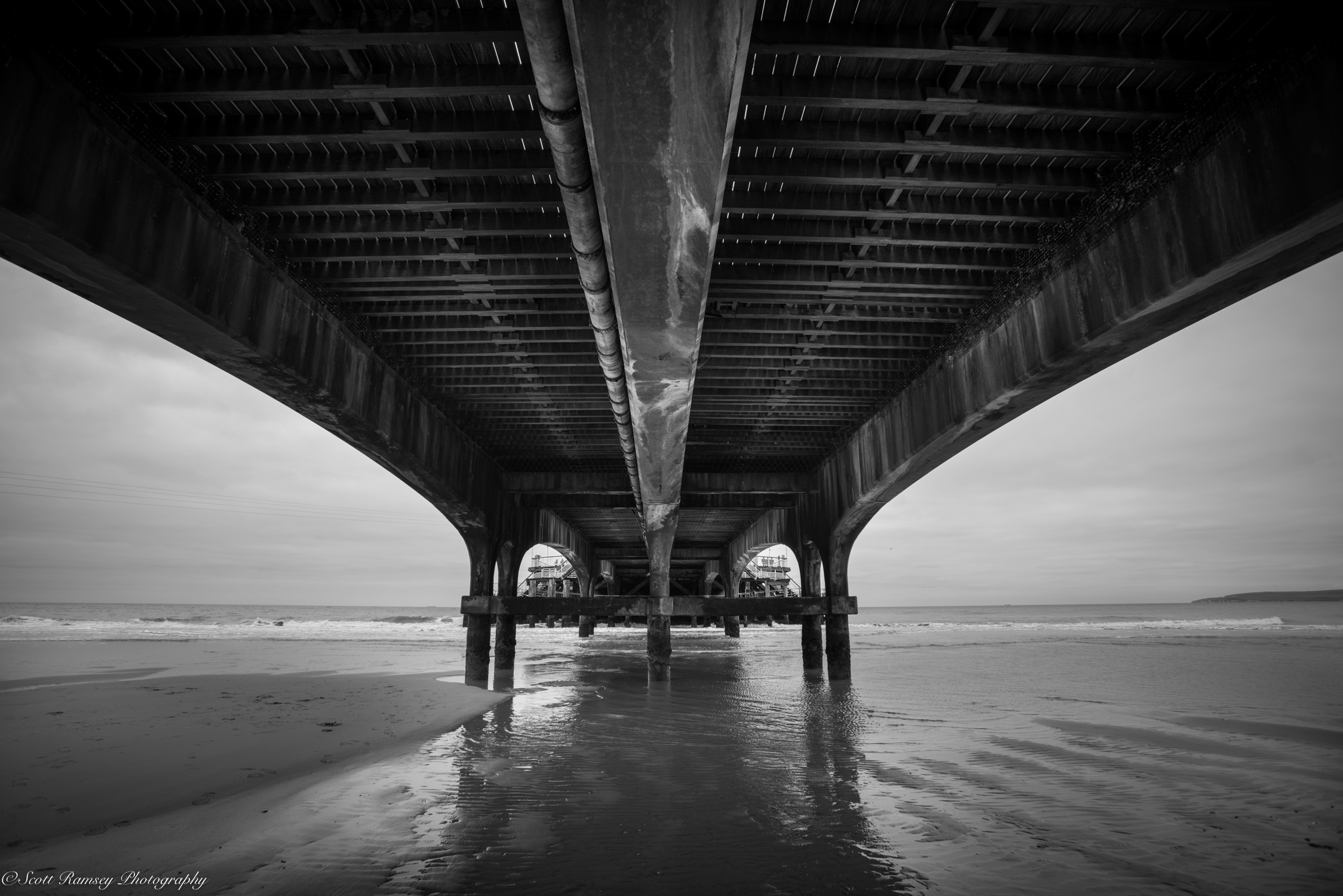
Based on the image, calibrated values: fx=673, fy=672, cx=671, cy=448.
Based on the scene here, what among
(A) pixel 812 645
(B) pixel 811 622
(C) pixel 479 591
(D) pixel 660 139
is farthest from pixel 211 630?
(D) pixel 660 139

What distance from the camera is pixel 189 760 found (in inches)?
298

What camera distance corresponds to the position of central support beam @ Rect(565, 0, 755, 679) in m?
2.69

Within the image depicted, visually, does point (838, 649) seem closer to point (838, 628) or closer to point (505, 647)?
point (838, 628)

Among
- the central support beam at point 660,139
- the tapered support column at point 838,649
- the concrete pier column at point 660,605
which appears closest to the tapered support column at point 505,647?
the concrete pier column at point 660,605

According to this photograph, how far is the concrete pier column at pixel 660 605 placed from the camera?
15898mm

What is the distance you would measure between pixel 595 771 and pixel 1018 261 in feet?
23.8

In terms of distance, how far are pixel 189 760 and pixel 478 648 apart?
8.58 m

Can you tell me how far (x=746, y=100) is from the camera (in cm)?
516

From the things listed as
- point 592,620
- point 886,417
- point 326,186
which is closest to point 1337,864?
point 886,417

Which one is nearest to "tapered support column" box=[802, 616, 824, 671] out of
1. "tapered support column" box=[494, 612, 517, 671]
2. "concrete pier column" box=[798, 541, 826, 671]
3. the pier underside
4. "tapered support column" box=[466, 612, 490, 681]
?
"concrete pier column" box=[798, 541, 826, 671]

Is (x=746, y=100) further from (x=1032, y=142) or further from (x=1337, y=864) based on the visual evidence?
(x=1337, y=864)

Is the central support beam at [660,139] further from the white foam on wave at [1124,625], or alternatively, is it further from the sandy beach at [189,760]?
the white foam on wave at [1124,625]

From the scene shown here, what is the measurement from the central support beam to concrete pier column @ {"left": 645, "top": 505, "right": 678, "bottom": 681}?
10442 millimetres

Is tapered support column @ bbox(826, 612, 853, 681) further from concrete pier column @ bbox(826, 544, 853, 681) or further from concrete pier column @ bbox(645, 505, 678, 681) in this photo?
concrete pier column @ bbox(645, 505, 678, 681)
